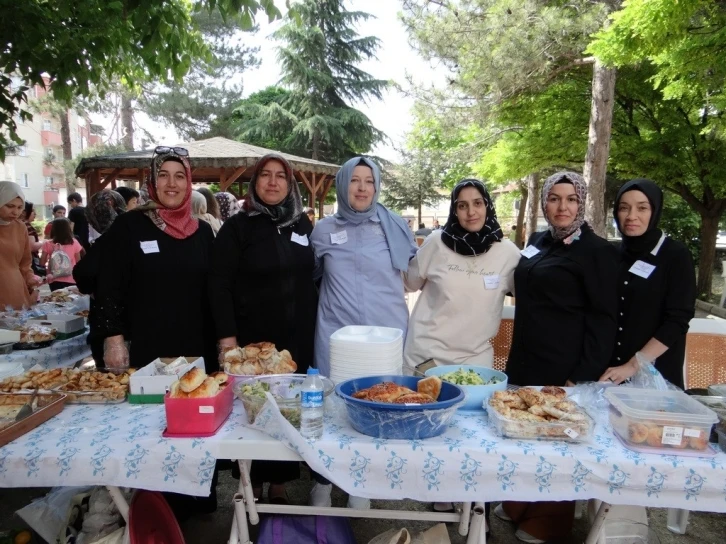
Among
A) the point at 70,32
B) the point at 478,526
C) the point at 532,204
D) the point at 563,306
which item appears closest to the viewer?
the point at 478,526

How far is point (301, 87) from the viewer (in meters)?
21.9

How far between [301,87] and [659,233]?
21.2m

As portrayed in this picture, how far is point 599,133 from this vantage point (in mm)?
8312

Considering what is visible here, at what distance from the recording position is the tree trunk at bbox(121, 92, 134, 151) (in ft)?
74.0

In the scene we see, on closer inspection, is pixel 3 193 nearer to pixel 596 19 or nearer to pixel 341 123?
pixel 596 19

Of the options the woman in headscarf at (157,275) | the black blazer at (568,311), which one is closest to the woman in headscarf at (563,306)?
the black blazer at (568,311)

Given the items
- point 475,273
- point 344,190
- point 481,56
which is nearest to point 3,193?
point 344,190

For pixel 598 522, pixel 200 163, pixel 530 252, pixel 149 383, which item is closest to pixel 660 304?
pixel 530 252

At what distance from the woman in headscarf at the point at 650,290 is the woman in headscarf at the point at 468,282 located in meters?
0.58

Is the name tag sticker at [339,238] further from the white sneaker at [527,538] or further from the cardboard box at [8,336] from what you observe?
the cardboard box at [8,336]

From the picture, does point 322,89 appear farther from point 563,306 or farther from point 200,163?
point 563,306

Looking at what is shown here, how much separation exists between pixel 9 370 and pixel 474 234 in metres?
2.40

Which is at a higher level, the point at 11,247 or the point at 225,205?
the point at 225,205

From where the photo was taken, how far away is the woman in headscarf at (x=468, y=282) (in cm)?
261
